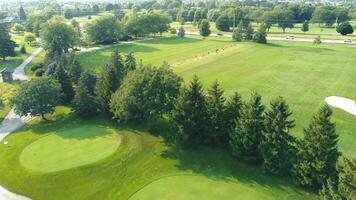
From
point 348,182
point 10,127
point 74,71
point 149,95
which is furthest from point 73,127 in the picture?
point 348,182

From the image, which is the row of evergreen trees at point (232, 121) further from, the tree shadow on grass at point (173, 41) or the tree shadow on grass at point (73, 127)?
the tree shadow on grass at point (173, 41)

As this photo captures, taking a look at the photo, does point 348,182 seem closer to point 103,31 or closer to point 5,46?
point 5,46

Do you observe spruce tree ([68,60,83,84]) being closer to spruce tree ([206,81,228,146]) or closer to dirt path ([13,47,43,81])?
dirt path ([13,47,43,81])

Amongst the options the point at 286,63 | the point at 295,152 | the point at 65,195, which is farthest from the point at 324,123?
the point at 286,63

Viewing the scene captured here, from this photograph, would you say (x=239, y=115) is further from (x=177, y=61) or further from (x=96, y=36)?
(x=96, y=36)

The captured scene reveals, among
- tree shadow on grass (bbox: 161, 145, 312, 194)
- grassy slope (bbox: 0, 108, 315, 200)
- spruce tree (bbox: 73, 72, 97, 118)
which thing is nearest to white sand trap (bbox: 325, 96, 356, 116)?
tree shadow on grass (bbox: 161, 145, 312, 194)
